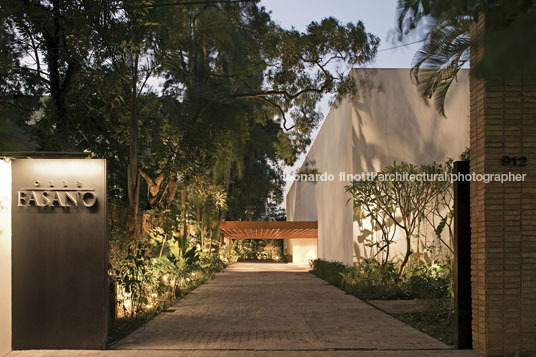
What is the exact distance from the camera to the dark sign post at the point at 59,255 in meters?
6.68

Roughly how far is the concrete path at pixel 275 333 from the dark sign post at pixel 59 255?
28 cm

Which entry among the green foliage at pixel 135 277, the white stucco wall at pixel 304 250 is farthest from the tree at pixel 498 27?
the white stucco wall at pixel 304 250

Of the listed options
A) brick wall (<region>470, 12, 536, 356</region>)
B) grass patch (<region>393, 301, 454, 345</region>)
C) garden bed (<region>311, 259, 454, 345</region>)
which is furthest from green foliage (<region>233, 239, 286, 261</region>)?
brick wall (<region>470, 12, 536, 356</region>)

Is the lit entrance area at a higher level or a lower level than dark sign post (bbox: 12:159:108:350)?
lower

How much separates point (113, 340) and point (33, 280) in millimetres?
1322

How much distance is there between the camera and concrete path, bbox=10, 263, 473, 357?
6.79 meters

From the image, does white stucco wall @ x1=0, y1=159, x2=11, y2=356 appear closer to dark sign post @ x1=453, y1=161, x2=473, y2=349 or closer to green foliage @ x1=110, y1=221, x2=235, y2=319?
green foliage @ x1=110, y1=221, x2=235, y2=319

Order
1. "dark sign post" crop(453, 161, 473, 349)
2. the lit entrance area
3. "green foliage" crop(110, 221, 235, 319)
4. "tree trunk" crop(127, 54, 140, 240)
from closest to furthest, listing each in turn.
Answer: "dark sign post" crop(453, 161, 473, 349), "green foliage" crop(110, 221, 235, 319), "tree trunk" crop(127, 54, 140, 240), the lit entrance area

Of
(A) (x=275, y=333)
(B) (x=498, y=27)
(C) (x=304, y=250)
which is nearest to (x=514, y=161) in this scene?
(A) (x=275, y=333)

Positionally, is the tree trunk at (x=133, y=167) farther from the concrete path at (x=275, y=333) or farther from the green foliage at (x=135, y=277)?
the concrete path at (x=275, y=333)

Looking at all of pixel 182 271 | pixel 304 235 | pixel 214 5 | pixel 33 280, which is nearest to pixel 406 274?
pixel 182 271

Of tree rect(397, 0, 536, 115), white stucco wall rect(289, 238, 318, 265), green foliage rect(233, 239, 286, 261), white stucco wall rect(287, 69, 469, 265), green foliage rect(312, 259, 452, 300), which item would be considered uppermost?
white stucco wall rect(287, 69, 469, 265)

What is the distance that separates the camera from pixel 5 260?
6543 mm

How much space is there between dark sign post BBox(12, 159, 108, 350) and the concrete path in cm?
28
